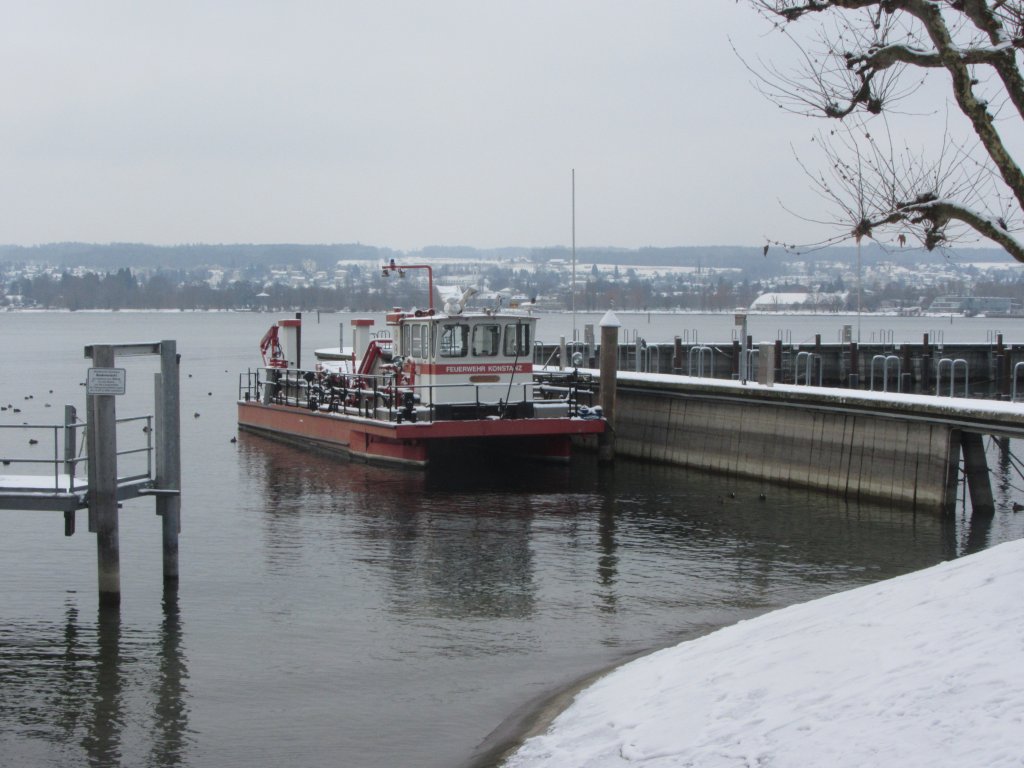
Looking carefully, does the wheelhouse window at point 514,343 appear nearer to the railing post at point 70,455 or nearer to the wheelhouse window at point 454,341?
the wheelhouse window at point 454,341

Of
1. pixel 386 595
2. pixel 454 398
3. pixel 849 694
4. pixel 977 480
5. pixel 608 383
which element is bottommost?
pixel 386 595

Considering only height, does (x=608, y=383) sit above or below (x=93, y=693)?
above

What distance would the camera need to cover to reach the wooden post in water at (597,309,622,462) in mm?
27656

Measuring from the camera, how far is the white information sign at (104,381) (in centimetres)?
1359

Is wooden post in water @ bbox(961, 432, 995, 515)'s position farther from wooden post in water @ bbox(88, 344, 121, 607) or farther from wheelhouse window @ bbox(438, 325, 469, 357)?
wooden post in water @ bbox(88, 344, 121, 607)

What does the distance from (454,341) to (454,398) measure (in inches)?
50.0

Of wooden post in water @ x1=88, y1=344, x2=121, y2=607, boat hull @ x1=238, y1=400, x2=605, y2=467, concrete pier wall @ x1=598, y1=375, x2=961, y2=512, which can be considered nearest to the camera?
wooden post in water @ x1=88, y1=344, x2=121, y2=607

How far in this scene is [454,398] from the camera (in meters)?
27.2

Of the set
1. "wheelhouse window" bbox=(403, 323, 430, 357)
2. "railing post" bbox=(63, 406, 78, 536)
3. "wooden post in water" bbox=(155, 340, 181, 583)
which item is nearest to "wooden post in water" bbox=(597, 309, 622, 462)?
"wheelhouse window" bbox=(403, 323, 430, 357)

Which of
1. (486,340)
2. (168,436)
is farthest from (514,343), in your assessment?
(168,436)

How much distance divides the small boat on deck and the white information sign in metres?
12.1

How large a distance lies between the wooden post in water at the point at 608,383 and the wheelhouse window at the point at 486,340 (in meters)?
2.32

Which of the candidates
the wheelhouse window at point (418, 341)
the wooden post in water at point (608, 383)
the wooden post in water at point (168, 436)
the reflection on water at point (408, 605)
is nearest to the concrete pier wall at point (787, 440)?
the reflection on water at point (408, 605)

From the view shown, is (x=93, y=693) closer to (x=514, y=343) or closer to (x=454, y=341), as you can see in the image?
(x=454, y=341)
